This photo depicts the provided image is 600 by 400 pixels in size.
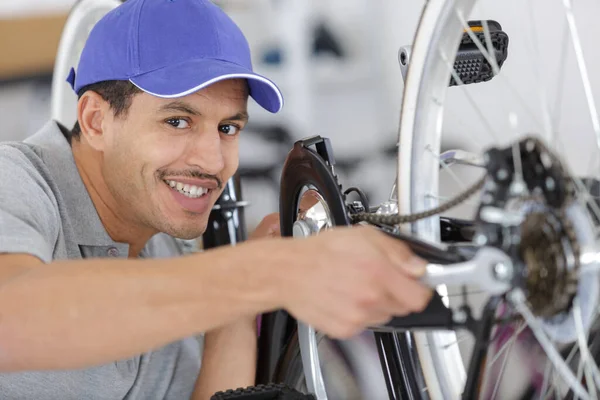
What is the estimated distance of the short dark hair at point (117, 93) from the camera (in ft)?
3.75

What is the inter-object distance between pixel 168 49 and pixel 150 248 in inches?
15.8

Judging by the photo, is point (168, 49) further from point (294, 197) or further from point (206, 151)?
point (294, 197)

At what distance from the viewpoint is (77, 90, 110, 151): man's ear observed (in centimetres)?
118

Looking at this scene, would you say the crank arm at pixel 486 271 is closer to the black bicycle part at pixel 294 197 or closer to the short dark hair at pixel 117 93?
the black bicycle part at pixel 294 197

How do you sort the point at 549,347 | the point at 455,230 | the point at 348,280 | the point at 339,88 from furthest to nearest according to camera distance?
the point at 339,88 < the point at 455,230 < the point at 549,347 < the point at 348,280

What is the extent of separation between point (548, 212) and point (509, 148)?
0.06 m

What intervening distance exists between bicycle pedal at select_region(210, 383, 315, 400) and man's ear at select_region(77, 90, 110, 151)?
398mm

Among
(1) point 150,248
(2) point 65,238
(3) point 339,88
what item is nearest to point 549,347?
(2) point 65,238

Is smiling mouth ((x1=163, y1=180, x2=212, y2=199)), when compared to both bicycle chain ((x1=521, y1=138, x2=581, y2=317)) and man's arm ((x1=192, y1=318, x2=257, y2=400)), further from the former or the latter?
bicycle chain ((x1=521, y1=138, x2=581, y2=317))

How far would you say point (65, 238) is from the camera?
1154mm

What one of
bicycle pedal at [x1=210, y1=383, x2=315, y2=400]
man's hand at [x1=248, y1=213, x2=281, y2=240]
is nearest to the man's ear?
man's hand at [x1=248, y1=213, x2=281, y2=240]

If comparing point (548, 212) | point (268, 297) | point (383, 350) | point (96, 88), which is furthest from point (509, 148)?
point (96, 88)

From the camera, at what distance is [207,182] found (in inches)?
46.4

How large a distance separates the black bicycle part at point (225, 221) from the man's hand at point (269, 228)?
14 cm
